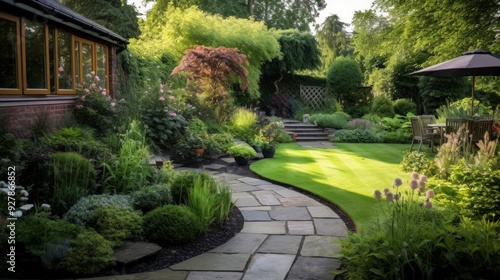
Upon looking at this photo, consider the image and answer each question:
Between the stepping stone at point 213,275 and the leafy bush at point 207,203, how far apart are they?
0.86 m

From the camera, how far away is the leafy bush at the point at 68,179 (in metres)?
4.21

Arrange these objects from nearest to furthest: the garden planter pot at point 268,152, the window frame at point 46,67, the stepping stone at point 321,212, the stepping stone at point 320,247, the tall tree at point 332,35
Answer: the stepping stone at point 320,247 → the stepping stone at point 321,212 → the window frame at point 46,67 → the garden planter pot at point 268,152 → the tall tree at point 332,35

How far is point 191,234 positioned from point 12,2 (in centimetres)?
374

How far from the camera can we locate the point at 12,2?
509 cm

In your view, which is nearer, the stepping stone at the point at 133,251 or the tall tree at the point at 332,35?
the stepping stone at the point at 133,251

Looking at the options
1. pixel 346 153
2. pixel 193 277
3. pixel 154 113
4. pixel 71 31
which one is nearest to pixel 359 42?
pixel 346 153

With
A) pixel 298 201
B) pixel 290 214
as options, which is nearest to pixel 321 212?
pixel 290 214

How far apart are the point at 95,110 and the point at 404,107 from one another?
42.3ft

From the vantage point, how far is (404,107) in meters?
16.5

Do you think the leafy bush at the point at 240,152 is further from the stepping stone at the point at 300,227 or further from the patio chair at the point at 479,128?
the patio chair at the point at 479,128

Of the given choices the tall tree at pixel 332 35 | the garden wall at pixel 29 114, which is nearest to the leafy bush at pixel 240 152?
the garden wall at pixel 29 114

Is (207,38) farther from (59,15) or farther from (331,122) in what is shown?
(59,15)

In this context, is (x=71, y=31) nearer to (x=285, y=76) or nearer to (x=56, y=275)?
(x=56, y=275)

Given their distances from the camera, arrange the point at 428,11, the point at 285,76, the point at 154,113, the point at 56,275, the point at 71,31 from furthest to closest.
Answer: the point at 285,76
the point at 428,11
the point at 154,113
the point at 71,31
the point at 56,275
